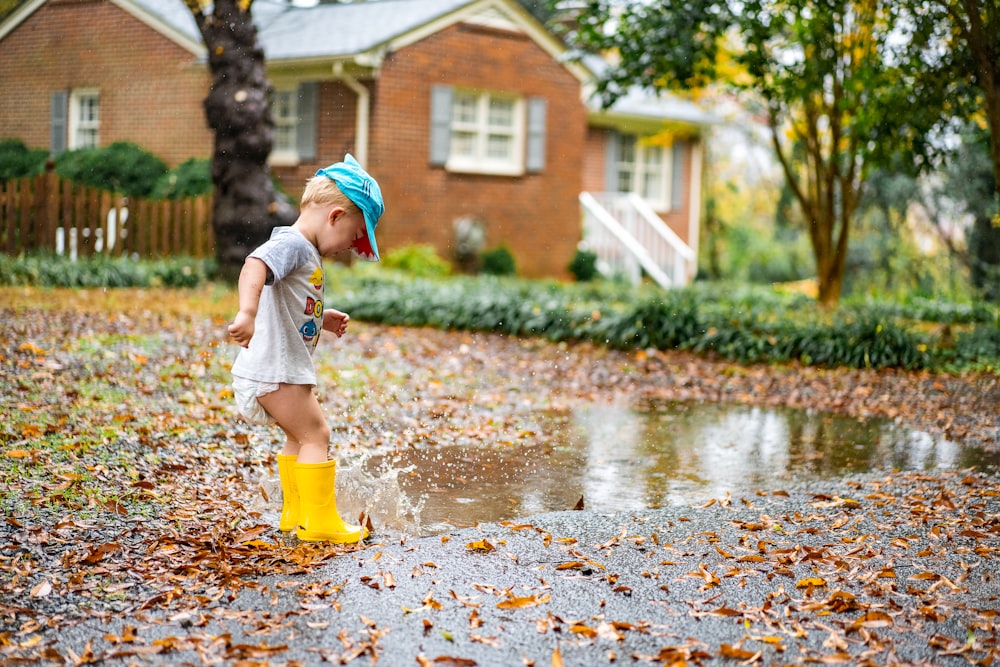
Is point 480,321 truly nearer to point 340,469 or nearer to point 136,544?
point 340,469

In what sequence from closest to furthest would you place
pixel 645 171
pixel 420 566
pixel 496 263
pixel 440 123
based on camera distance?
Answer: pixel 420 566, pixel 440 123, pixel 496 263, pixel 645 171

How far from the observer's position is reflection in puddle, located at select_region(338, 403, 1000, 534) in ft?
16.3

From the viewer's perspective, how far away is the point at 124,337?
9.00 metres

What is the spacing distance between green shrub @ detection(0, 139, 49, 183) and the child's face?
409 inches

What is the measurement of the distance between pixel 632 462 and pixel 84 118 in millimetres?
11323

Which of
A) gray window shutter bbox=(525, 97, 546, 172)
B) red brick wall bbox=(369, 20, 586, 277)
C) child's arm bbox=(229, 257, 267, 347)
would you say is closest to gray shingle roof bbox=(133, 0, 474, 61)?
red brick wall bbox=(369, 20, 586, 277)

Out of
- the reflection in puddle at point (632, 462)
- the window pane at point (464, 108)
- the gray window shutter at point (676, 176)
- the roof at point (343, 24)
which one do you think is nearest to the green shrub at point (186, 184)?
the roof at point (343, 24)

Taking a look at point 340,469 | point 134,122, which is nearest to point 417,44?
point 134,122

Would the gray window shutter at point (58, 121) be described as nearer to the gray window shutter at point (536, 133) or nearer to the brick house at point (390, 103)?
the brick house at point (390, 103)

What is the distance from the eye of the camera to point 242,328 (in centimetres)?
362

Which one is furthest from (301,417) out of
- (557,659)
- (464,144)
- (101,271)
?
(464,144)

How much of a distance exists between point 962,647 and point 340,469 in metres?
3.19

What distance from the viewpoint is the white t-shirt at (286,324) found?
3.99m

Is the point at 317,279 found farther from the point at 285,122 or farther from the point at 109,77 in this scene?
the point at 285,122
